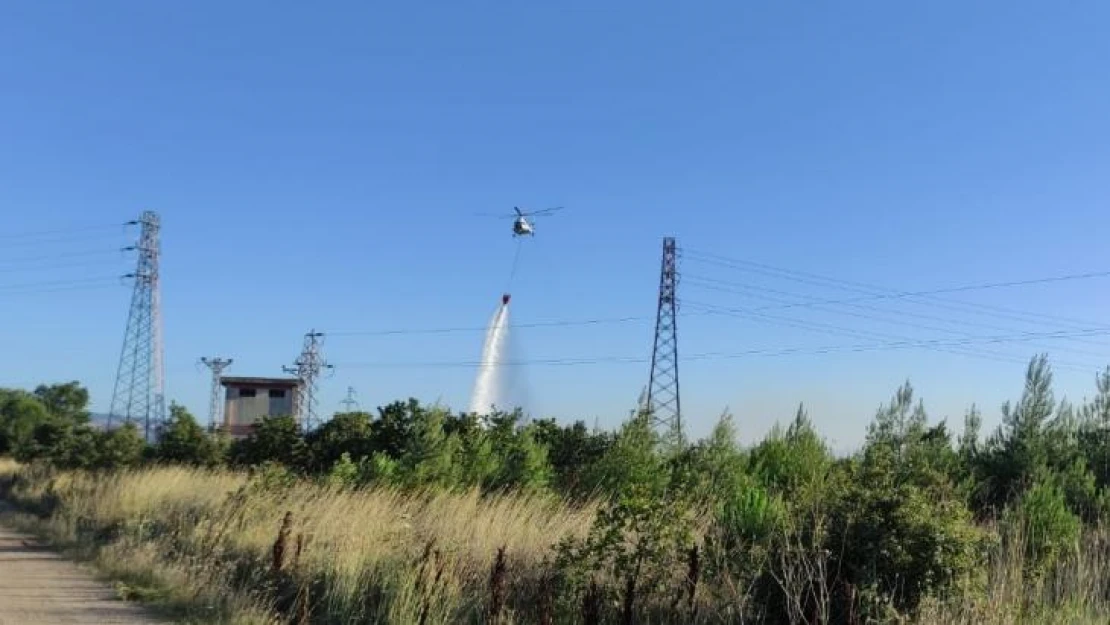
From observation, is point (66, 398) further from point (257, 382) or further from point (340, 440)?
point (340, 440)

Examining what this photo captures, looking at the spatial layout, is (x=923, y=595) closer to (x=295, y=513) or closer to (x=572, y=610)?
(x=572, y=610)

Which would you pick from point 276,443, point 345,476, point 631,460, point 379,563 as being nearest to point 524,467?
point 631,460

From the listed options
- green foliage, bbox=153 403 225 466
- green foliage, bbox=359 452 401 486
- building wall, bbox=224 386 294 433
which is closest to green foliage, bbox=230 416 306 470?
green foliage, bbox=153 403 225 466

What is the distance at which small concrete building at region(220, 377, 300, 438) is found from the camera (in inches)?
2756

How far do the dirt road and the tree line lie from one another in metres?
3.88

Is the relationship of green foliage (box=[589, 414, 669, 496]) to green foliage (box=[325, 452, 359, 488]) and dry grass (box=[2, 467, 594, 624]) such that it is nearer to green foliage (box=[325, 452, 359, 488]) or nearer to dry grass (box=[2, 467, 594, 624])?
dry grass (box=[2, 467, 594, 624])

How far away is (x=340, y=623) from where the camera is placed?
28.4ft

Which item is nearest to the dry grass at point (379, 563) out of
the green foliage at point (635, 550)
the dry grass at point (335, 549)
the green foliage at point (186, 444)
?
the dry grass at point (335, 549)

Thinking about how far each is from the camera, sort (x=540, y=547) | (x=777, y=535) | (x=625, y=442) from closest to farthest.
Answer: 1. (x=777, y=535)
2. (x=540, y=547)
3. (x=625, y=442)

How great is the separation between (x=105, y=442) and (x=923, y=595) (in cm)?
2805

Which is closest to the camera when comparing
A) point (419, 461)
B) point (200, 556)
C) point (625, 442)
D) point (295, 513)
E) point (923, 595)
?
point (923, 595)

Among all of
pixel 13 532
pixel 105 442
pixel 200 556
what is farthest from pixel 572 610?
pixel 105 442

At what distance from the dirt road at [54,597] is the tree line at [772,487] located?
3.88 meters

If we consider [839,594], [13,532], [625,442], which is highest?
[625,442]
